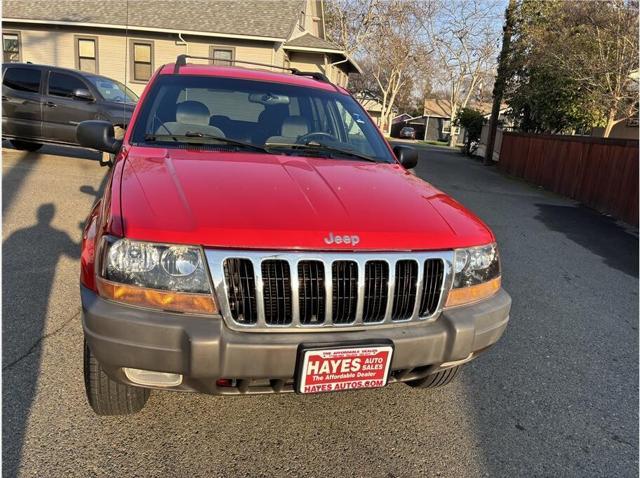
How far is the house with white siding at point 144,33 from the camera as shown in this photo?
17.1 meters

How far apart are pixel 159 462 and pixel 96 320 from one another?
772mm

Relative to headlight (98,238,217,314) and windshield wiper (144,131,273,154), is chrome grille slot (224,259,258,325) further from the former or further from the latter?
windshield wiper (144,131,273,154)

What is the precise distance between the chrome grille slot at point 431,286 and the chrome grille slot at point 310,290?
48 cm

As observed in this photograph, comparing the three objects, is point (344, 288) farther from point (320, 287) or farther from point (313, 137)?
point (313, 137)

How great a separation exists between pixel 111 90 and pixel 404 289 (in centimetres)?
989

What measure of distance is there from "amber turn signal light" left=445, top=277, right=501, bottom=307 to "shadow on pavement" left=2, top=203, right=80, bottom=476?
205cm

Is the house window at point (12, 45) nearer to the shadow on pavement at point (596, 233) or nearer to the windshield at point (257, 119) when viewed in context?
the shadow on pavement at point (596, 233)

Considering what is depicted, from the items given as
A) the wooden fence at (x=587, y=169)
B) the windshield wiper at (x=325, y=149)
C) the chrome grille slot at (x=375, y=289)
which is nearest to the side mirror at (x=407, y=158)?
the windshield wiper at (x=325, y=149)

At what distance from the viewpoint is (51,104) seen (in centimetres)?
977

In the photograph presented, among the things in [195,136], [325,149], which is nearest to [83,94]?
[195,136]

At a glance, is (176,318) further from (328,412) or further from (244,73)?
(244,73)

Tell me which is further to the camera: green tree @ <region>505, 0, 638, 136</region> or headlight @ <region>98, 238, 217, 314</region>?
green tree @ <region>505, 0, 638, 136</region>

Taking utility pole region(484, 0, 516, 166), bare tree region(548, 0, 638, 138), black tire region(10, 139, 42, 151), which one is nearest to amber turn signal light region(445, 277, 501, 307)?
black tire region(10, 139, 42, 151)

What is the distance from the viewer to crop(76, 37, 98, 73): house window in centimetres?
1795
